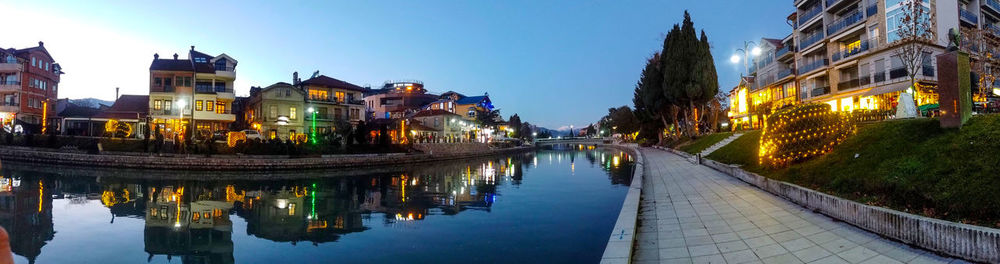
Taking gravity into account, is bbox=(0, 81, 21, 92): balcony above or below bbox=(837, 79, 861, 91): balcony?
above

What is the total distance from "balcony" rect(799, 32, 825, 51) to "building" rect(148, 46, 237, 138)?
58.4 m

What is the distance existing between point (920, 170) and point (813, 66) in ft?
119

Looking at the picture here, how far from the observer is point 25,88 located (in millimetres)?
49281

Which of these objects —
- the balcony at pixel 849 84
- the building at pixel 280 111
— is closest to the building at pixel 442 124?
the building at pixel 280 111

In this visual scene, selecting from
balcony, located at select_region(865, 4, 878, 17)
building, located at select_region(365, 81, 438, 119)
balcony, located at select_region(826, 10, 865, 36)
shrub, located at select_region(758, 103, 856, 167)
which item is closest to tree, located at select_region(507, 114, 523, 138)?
building, located at select_region(365, 81, 438, 119)

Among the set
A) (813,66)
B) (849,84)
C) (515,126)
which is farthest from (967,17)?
(515,126)

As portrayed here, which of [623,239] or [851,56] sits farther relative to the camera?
[851,56]

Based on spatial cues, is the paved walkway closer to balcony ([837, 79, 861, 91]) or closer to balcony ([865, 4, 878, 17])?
balcony ([865, 4, 878, 17])

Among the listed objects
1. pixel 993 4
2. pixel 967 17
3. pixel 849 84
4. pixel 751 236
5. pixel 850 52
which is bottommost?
pixel 751 236

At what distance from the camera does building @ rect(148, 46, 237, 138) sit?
4488 cm

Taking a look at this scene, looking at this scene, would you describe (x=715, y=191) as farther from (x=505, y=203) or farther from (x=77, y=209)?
(x=77, y=209)

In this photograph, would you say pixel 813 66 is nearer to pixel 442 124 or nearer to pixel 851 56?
pixel 851 56

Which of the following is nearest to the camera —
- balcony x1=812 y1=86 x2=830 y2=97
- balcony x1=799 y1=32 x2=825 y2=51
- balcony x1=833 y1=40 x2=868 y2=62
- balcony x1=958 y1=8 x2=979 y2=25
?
balcony x1=958 y1=8 x2=979 y2=25

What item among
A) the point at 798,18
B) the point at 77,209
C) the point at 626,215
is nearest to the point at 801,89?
the point at 798,18
